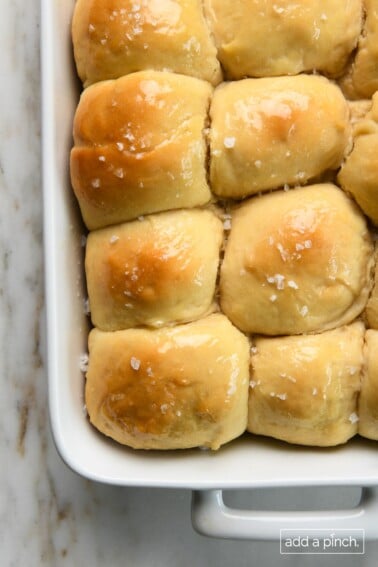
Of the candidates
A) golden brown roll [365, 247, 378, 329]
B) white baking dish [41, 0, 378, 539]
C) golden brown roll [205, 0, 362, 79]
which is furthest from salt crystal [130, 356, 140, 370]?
golden brown roll [205, 0, 362, 79]

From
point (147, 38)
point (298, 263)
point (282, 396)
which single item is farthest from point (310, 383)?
point (147, 38)

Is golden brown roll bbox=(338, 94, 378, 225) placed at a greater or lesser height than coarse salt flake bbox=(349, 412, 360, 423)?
greater

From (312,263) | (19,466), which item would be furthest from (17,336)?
(312,263)

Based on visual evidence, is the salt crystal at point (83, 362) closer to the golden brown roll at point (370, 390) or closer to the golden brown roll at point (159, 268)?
the golden brown roll at point (159, 268)

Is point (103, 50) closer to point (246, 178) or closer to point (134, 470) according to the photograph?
point (246, 178)

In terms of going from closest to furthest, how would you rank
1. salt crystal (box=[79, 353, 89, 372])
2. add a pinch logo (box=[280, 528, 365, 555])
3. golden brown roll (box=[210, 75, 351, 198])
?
golden brown roll (box=[210, 75, 351, 198])
salt crystal (box=[79, 353, 89, 372])
add a pinch logo (box=[280, 528, 365, 555])

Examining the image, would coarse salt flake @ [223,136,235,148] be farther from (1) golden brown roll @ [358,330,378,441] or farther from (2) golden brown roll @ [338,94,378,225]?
(1) golden brown roll @ [358,330,378,441]

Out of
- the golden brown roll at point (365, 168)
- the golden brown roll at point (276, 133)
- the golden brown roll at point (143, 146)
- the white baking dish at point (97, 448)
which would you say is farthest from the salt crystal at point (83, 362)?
the golden brown roll at point (365, 168)
